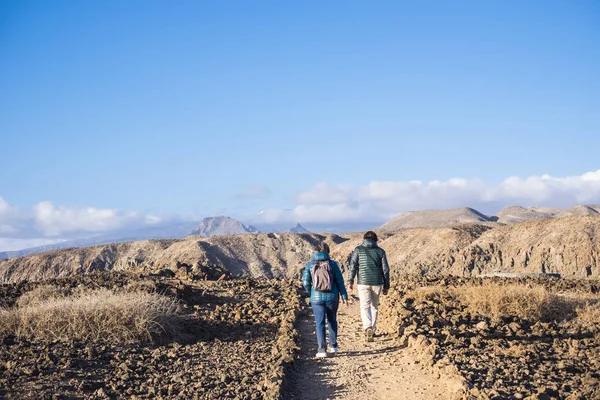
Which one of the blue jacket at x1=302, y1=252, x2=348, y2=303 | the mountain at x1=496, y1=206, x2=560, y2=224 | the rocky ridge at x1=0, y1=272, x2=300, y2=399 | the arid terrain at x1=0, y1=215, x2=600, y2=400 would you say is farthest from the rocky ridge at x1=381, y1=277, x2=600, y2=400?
the mountain at x1=496, y1=206, x2=560, y2=224

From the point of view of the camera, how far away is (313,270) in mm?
9359

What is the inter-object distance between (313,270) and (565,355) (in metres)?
4.27

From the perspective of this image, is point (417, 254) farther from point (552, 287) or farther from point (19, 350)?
point (19, 350)

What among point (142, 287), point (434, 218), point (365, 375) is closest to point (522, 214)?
point (434, 218)

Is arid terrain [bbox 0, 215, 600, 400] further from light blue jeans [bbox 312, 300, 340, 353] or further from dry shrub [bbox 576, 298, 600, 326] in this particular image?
light blue jeans [bbox 312, 300, 340, 353]

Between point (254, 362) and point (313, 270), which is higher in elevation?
point (313, 270)

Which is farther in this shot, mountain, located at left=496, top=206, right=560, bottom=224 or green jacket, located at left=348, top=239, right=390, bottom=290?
mountain, located at left=496, top=206, right=560, bottom=224

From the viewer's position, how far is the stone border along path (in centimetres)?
756

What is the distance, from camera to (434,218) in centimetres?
10894

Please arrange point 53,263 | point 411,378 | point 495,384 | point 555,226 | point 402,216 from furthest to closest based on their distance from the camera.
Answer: point 402,216 < point 53,263 < point 555,226 < point 411,378 < point 495,384

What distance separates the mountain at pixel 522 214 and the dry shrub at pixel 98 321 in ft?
291

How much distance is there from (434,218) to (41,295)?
101 metres

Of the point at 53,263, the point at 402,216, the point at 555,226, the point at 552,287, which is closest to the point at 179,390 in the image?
the point at 552,287

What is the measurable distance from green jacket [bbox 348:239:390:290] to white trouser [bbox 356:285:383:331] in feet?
0.39
